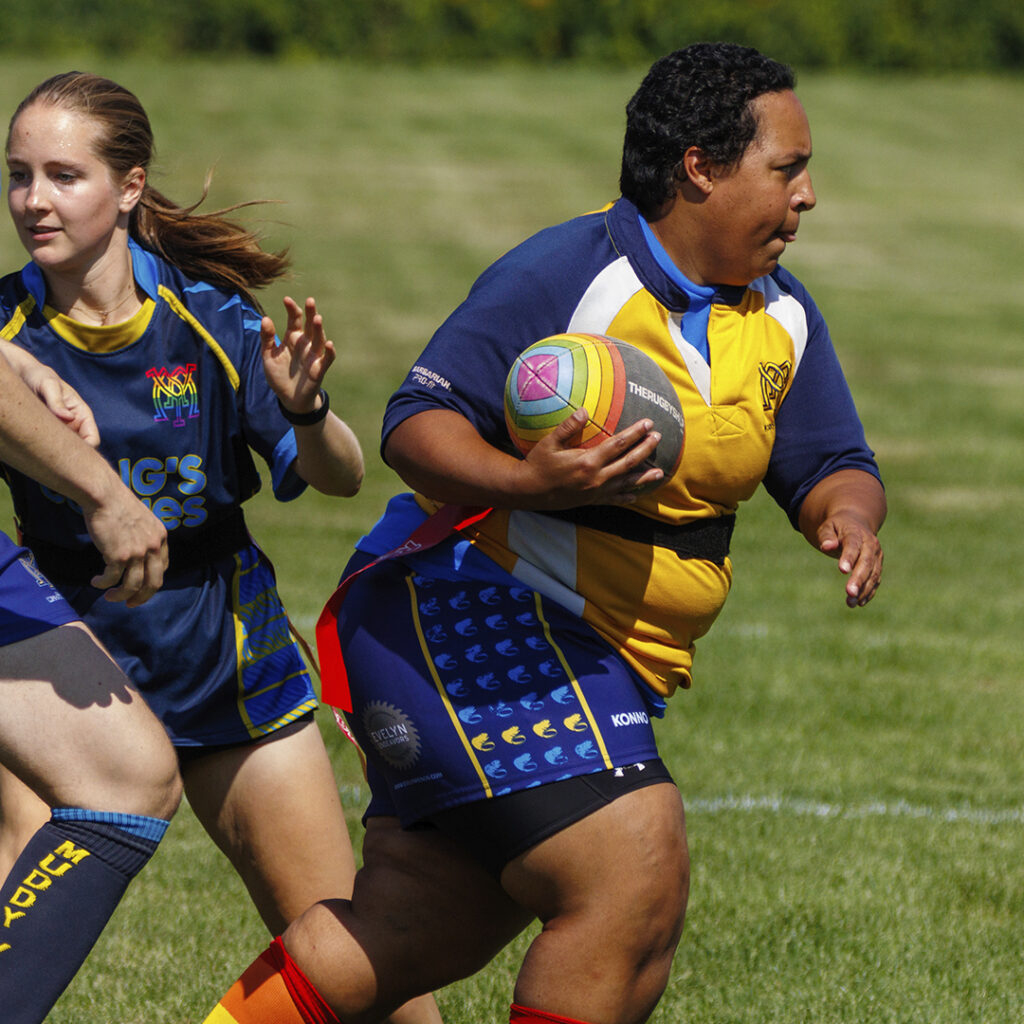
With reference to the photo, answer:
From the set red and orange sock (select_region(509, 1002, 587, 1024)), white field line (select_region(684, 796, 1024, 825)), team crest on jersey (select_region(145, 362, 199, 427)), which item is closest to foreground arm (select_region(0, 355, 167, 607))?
team crest on jersey (select_region(145, 362, 199, 427))

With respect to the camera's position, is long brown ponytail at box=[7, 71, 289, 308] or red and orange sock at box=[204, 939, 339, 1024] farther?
long brown ponytail at box=[7, 71, 289, 308]

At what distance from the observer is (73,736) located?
9.89ft

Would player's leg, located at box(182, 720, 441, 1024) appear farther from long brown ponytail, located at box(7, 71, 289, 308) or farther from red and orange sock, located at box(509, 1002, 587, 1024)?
long brown ponytail, located at box(7, 71, 289, 308)

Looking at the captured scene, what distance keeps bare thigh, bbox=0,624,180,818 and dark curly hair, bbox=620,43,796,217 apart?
1.47 meters

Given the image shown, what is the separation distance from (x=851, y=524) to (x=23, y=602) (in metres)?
1.65

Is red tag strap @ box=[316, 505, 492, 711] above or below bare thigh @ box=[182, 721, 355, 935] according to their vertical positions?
above

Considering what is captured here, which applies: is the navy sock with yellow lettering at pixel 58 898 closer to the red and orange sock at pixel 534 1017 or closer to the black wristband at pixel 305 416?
the red and orange sock at pixel 534 1017

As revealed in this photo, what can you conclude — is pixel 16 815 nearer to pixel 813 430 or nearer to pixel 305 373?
pixel 305 373

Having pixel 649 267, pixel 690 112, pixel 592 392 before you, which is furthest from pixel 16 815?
pixel 690 112

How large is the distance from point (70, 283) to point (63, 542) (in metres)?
0.57

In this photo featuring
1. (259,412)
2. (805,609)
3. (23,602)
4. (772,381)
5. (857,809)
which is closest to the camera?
(23,602)

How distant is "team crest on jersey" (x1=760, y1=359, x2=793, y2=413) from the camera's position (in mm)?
3402

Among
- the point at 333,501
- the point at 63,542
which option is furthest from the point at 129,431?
the point at 333,501

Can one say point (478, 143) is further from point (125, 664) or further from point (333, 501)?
point (125, 664)
